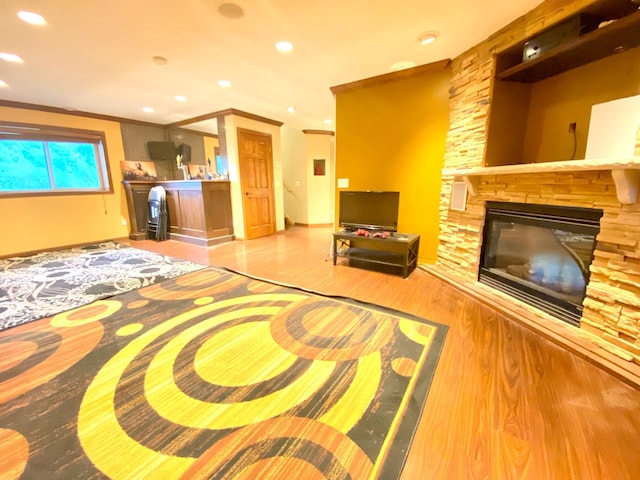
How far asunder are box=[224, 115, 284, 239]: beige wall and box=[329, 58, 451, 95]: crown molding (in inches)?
83.1

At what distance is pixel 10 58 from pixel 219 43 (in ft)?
7.50

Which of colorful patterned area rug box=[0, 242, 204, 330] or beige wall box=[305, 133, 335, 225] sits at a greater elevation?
beige wall box=[305, 133, 335, 225]

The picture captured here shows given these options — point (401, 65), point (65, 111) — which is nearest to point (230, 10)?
point (401, 65)

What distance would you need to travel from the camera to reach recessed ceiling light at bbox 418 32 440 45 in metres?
2.38

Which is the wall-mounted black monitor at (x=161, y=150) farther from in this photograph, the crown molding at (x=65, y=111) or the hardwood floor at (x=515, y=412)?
the hardwood floor at (x=515, y=412)

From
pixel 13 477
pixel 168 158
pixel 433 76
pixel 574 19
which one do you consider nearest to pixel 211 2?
pixel 433 76

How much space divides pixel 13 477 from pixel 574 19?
401 centimetres

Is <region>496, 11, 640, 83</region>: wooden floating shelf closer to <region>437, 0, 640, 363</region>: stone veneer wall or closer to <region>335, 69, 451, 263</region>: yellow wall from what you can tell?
<region>437, 0, 640, 363</region>: stone veneer wall

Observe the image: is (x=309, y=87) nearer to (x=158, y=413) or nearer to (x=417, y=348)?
(x=417, y=348)

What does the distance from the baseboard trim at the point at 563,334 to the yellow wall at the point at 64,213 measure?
20.7ft

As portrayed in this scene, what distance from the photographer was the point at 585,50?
192 cm

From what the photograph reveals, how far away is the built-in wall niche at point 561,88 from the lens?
1.80 meters

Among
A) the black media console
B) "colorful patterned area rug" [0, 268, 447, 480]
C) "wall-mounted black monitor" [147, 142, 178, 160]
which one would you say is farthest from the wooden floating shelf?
"wall-mounted black monitor" [147, 142, 178, 160]

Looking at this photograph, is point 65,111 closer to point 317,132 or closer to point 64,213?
point 64,213
